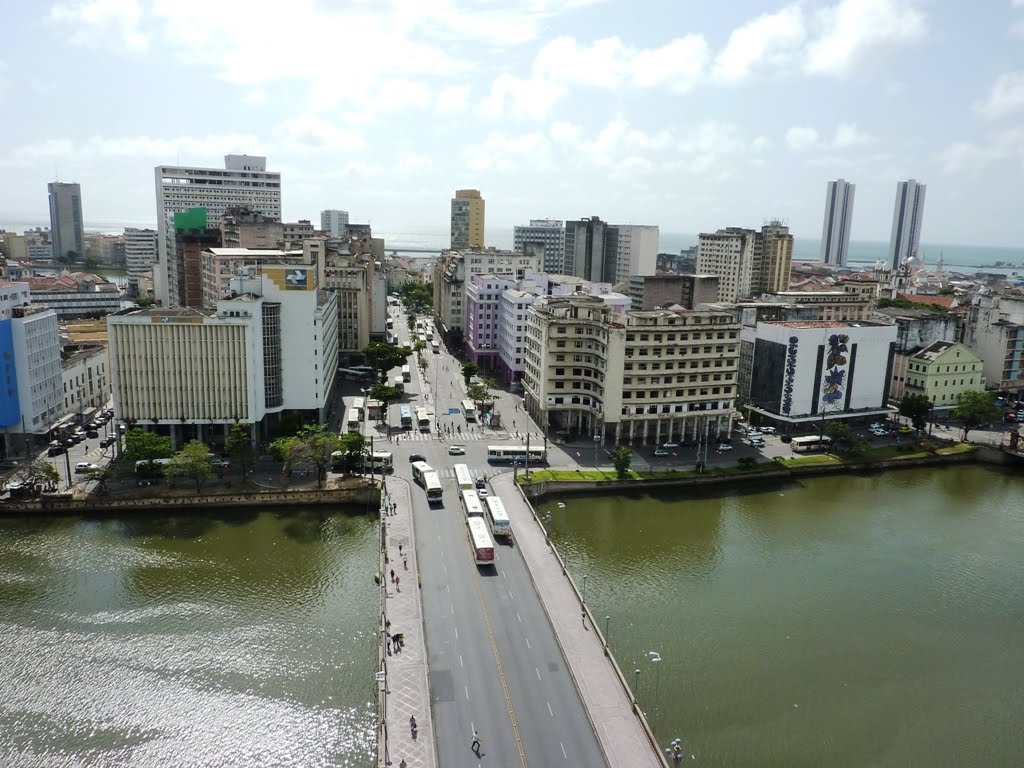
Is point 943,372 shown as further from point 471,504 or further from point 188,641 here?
point 188,641

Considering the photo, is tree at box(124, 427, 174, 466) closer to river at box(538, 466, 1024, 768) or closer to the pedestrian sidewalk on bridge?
the pedestrian sidewalk on bridge

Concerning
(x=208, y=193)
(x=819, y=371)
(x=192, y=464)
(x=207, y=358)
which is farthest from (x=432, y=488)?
(x=208, y=193)

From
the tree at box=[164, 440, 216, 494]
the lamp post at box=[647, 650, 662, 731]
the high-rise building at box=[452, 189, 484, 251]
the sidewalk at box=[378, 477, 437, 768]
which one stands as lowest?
the lamp post at box=[647, 650, 662, 731]

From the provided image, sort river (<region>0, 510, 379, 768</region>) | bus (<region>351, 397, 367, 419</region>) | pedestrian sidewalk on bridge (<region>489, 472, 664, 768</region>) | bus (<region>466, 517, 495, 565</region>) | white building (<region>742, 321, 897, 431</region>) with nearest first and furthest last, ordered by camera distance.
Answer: pedestrian sidewalk on bridge (<region>489, 472, 664, 768</region>)
river (<region>0, 510, 379, 768</region>)
bus (<region>466, 517, 495, 565</region>)
white building (<region>742, 321, 897, 431</region>)
bus (<region>351, 397, 367, 419</region>)

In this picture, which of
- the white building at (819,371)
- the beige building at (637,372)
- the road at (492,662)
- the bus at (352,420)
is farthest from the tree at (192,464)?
the white building at (819,371)

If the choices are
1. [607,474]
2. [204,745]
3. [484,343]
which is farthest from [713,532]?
[484,343]

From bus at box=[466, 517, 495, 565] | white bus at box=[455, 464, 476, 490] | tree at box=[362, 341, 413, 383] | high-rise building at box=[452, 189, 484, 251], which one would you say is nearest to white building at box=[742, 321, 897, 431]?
white bus at box=[455, 464, 476, 490]

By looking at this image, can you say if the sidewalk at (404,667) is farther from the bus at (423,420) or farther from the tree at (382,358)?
the tree at (382,358)

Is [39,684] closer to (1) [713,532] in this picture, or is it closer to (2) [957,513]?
(1) [713,532]
